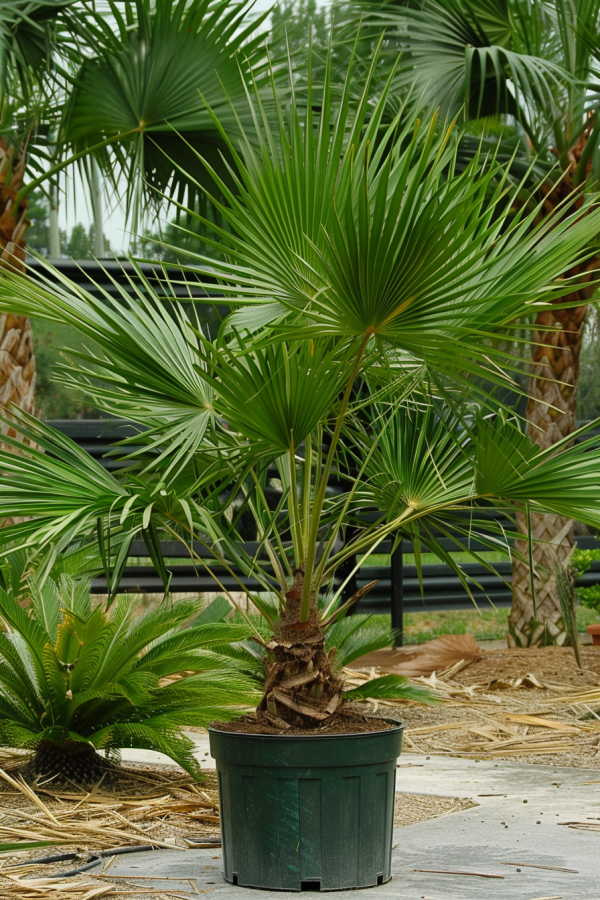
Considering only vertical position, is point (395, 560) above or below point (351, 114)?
below

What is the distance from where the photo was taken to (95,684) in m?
4.09

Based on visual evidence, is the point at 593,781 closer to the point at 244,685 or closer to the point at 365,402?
the point at 244,685

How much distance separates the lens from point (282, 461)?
3590 mm

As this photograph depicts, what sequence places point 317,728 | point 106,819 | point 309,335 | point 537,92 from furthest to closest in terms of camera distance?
point 537,92 < point 106,819 < point 317,728 < point 309,335

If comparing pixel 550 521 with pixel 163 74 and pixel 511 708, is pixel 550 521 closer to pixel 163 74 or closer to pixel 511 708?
pixel 511 708

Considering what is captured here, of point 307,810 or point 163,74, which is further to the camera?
point 163,74

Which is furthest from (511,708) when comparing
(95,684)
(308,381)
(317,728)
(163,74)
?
(163,74)

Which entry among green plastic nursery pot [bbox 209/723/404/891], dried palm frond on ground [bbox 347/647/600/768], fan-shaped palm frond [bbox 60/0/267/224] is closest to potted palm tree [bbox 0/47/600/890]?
green plastic nursery pot [bbox 209/723/404/891]

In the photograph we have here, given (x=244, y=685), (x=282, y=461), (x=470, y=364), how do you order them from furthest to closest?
(x=244, y=685) → (x=282, y=461) → (x=470, y=364)

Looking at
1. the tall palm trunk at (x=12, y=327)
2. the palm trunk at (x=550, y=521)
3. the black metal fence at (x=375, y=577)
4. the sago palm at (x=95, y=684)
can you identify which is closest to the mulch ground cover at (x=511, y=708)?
the palm trunk at (x=550, y=521)

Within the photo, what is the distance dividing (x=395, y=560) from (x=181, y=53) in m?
4.71

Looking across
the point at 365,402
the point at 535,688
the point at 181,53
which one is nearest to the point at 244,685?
the point at 365,402

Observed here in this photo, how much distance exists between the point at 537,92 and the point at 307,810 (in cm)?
559

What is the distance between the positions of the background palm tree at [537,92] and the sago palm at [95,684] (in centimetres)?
287
